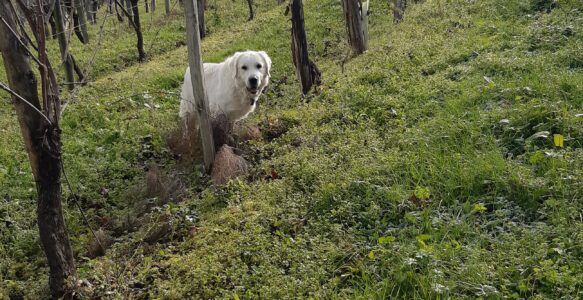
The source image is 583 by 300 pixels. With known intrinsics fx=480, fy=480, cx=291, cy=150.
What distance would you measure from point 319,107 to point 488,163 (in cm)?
321

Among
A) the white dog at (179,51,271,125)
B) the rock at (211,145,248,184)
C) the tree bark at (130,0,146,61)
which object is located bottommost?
the rock at (211,145,248,184)

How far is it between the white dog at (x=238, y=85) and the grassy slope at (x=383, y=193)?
427 millimetres

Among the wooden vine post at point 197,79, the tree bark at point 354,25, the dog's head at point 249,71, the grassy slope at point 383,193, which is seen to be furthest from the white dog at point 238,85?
the tree bark at point 354,25

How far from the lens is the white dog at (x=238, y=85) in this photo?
6512mm

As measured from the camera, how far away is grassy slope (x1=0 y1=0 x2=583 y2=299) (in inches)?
122

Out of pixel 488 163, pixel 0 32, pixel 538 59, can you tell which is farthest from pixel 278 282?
pixel 538 59

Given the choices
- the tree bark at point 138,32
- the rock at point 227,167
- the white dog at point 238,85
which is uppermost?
the tree bark at point 138,32

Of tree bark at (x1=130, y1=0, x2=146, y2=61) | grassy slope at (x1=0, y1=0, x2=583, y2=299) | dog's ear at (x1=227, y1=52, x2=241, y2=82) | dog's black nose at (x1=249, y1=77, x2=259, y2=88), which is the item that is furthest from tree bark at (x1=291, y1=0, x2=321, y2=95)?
tree bark at (x1=130, y1=0, x2=146, y2=61)

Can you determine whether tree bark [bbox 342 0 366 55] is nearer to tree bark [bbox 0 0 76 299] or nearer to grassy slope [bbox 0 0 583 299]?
grassy slope [bbox 0 0 583 299]

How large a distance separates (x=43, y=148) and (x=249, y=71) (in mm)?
3597

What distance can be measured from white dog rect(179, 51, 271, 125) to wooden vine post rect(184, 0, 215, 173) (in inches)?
34.7

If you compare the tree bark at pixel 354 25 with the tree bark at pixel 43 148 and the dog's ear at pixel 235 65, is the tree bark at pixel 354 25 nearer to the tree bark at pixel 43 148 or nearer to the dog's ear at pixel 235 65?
the dog's ear at pixel 235 65

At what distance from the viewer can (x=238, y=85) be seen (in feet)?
21.8

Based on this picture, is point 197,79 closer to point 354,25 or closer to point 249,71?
point 249,71
